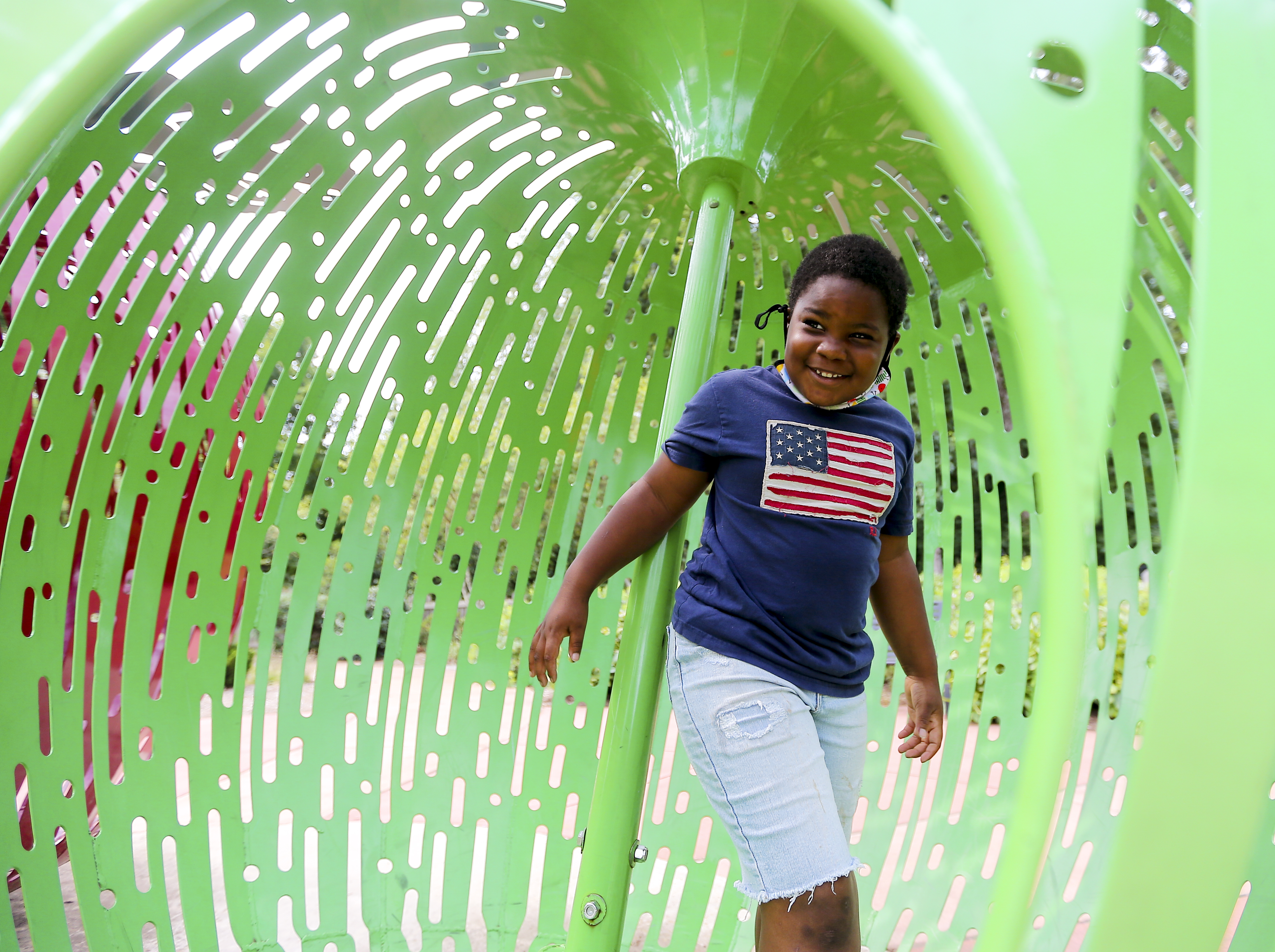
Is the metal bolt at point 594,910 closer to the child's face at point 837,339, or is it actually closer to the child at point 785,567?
the child at point 785,567

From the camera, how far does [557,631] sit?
3.25ft

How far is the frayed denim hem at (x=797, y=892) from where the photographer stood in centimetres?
83

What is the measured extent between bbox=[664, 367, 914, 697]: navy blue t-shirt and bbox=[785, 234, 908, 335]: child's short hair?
5.0 inches

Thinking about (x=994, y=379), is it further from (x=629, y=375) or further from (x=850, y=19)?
(x=850, y=19)

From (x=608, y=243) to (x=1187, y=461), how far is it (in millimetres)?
1304

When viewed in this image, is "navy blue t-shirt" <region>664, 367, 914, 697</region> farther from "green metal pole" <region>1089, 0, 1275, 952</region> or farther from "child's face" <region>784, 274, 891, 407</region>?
"green metal pole" <region>1089, 0, 1275, 952</region>

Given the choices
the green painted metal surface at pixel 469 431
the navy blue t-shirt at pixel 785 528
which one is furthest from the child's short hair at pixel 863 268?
the green painted metal surface at pixel 469 431

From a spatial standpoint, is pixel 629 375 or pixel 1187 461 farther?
pixel 629 375

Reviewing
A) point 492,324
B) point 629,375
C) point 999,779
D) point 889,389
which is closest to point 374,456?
point 492,324

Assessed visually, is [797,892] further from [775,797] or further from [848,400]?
[848,400]

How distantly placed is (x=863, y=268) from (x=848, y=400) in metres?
0.16

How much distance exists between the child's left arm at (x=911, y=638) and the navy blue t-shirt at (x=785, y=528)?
106 millimetres

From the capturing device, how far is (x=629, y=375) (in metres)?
1.72

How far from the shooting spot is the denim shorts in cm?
85
